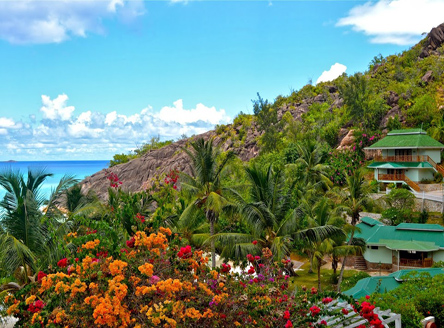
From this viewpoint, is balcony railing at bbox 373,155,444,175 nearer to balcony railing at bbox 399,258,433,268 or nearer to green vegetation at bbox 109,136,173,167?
balcony railing at bbox 399,258,433,268

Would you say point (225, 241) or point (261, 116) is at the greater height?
point (261, 116)

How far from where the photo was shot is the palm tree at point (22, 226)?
28.3ft

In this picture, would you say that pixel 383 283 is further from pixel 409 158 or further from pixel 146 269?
pixel 409 158

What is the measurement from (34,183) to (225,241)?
27.4 ft

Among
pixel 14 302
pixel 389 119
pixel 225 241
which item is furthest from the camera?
pixel 389 119

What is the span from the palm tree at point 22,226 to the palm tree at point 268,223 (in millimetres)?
7482

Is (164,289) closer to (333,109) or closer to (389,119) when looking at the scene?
(389,119)

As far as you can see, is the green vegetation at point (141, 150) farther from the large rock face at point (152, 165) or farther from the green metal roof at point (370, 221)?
the green metal roof at point (370, 221)

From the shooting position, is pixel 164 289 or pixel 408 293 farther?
pixel 408 293

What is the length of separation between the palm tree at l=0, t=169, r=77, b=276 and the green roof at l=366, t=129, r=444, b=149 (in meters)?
30.4

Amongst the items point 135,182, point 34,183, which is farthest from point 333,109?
point 34,183

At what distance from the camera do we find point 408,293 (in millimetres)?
10531

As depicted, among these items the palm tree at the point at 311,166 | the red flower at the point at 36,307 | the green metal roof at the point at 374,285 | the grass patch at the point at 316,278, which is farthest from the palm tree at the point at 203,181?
the palm tree at the point at 311,166

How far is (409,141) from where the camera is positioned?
33031 millimetres
